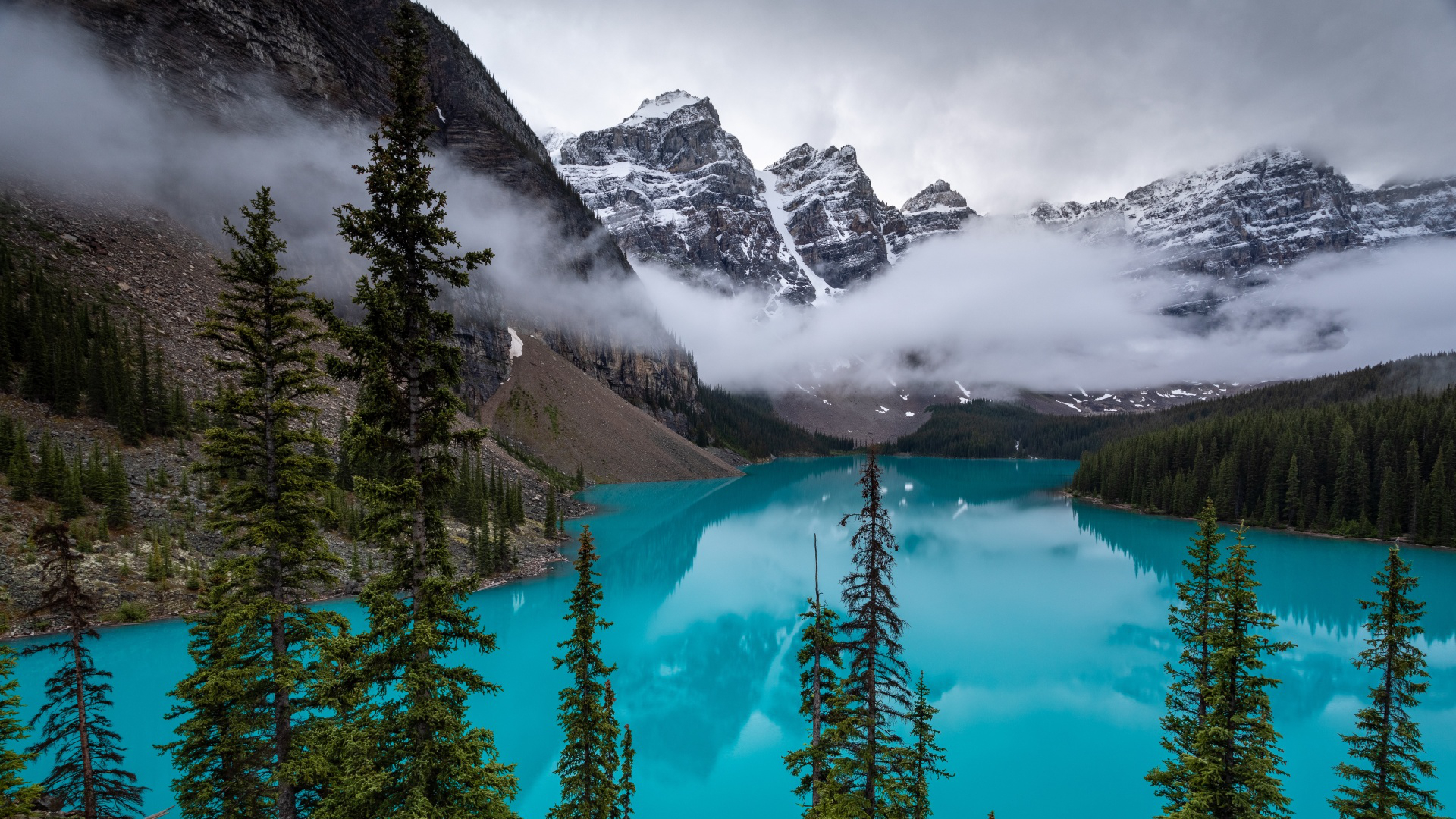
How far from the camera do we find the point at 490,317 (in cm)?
10469

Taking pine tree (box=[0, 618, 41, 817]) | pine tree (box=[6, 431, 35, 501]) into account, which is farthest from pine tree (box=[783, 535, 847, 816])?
pine tree (box=[6, 431, 35, 501])

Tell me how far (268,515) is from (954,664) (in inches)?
1154

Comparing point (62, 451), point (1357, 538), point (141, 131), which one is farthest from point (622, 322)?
point (1357, 538)

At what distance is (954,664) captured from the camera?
96.4 feet

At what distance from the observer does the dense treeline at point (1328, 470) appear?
5916cm

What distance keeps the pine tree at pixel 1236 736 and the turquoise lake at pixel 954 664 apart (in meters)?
10.3

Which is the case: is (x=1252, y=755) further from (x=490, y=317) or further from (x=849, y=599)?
(x=490, y=317)

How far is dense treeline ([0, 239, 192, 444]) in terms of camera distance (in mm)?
35000

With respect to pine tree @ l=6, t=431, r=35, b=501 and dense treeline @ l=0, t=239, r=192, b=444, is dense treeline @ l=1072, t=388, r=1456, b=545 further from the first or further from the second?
dense treeline @ l=0, t=239, r=192, b=444

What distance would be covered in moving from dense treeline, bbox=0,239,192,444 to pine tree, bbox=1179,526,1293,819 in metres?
50.9

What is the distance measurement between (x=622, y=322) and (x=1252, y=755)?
147513mm

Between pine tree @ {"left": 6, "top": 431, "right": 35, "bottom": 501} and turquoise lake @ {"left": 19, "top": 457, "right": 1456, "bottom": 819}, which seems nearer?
turquoise lake @ {"left": 19, "top": 457, "right": 1456, "bottom": 819}

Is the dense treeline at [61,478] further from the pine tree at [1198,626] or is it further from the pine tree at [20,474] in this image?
the pine tree at [1198,626]

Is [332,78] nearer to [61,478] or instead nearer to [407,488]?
[61,478]
